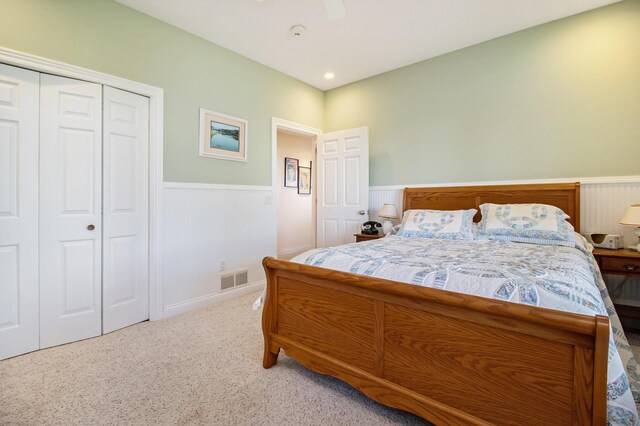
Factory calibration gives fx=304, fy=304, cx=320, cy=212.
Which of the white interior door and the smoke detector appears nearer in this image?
the smoke detector

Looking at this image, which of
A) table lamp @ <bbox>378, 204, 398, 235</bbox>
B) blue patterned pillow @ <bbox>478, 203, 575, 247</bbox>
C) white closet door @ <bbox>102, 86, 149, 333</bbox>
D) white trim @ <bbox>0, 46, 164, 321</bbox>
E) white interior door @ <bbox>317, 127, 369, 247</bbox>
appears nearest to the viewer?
blue patterned pillow @ <bbox>478, 203, 575, 247</bbox>

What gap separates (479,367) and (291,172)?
506cm

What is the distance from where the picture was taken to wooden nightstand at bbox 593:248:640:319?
2.27 m

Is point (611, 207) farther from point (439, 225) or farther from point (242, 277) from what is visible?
point (242, 277)

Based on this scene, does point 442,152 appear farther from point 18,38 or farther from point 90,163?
point 18,38

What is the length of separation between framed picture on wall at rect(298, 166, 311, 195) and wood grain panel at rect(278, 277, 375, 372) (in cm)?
430

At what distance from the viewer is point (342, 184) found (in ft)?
13.3

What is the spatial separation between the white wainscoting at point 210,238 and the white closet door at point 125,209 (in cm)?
20

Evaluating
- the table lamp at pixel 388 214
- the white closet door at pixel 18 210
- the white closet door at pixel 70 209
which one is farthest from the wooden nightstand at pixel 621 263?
the white closet door at pixel 18 210

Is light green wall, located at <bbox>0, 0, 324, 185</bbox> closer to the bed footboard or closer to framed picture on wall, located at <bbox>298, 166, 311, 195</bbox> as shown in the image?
the bed footboard

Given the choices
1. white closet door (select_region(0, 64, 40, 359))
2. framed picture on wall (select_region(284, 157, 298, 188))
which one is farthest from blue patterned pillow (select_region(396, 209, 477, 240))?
framed picture on wall (select_region(284, 157, 298, 188))

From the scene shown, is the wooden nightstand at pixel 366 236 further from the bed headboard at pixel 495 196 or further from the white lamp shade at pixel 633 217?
the white lamp shade at pixel 633 217

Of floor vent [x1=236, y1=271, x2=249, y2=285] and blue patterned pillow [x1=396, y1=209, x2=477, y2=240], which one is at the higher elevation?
blue patterned pillow [x1=396, y1=209, x2=477, y2=240]

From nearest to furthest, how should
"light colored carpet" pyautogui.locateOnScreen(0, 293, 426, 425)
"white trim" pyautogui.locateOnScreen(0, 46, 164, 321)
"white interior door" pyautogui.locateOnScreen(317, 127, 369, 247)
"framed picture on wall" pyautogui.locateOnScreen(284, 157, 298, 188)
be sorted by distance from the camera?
"light colored carpet" pyautogui.locateOnScreen(0, 293, 426, 425) → "white trim" pyautogui.locateOnScreen(0, 46, 164, 321) → "white interior door" pyautogui.locateOnScreen(317, 127, 369, 247) → "framed picture on wall" pyautogui.locateOnScreen(284, 157, 298, 188)
